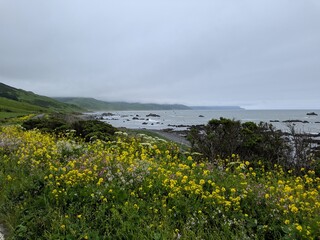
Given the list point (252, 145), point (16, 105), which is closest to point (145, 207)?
point (252, 145)

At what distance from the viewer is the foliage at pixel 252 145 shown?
29.0ft

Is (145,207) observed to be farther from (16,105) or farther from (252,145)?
(16,105)

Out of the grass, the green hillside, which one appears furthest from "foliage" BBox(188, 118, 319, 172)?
the green hillside

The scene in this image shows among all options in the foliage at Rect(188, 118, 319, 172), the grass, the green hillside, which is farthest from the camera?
the green hillside

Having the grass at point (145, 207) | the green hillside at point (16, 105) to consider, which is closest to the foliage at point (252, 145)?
the grass at point (145, 207)

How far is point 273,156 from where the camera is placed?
9.54 m

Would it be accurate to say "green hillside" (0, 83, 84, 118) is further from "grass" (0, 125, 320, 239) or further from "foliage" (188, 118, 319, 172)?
"grass" (0, 125, 320, 239)

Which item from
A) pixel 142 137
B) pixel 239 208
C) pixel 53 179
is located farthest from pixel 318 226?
pixel 142 137

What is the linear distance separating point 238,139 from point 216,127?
99 cm

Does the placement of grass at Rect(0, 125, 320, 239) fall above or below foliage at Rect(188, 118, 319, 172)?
below

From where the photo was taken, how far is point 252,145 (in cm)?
984

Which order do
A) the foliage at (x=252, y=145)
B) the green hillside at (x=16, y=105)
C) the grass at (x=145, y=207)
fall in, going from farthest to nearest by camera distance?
the green hillside at (x=16, y=105)
the foliage at (x=252, y=145)
the grass at (x=145, y=207)

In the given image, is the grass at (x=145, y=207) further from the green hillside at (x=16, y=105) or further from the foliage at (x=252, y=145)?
the green hillside at (x=16, y=105)

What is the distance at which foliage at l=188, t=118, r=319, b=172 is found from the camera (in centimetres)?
885
